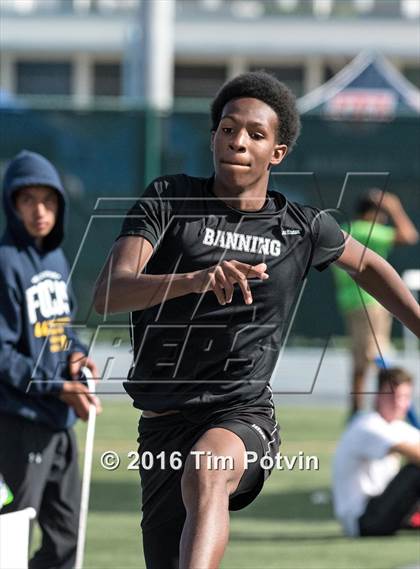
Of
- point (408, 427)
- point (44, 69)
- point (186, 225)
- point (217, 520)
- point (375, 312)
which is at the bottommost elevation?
point (217, 520)

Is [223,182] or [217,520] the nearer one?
[217,520]

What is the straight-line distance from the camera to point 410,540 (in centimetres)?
800

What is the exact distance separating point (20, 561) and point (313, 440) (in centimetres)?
691

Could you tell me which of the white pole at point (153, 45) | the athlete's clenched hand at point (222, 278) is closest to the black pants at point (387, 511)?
the athlete's clenched hand at point (222, 278)

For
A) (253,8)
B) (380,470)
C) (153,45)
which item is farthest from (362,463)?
(253,8)

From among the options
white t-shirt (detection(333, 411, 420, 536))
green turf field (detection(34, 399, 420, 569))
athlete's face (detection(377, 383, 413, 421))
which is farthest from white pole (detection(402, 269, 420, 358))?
white t-shirt (detection(333, 411, 420, 536))

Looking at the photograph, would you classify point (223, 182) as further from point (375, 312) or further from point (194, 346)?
point (375, 312)

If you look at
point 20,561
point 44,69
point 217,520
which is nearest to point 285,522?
point 20,561

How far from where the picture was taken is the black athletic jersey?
4.33 meters

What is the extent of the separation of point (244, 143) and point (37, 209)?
6.66 feet

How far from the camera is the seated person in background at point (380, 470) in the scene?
26.3ft

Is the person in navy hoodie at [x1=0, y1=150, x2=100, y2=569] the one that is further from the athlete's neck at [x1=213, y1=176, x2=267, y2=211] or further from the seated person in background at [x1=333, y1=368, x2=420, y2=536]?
the seated person in background at [x1=333, y1=368, x2=420, y2=536]

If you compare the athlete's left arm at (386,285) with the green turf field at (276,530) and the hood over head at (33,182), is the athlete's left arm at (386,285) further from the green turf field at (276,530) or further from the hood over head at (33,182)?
the green turf field at (276,530)

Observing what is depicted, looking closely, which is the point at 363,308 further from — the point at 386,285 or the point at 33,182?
the point at 386,285
